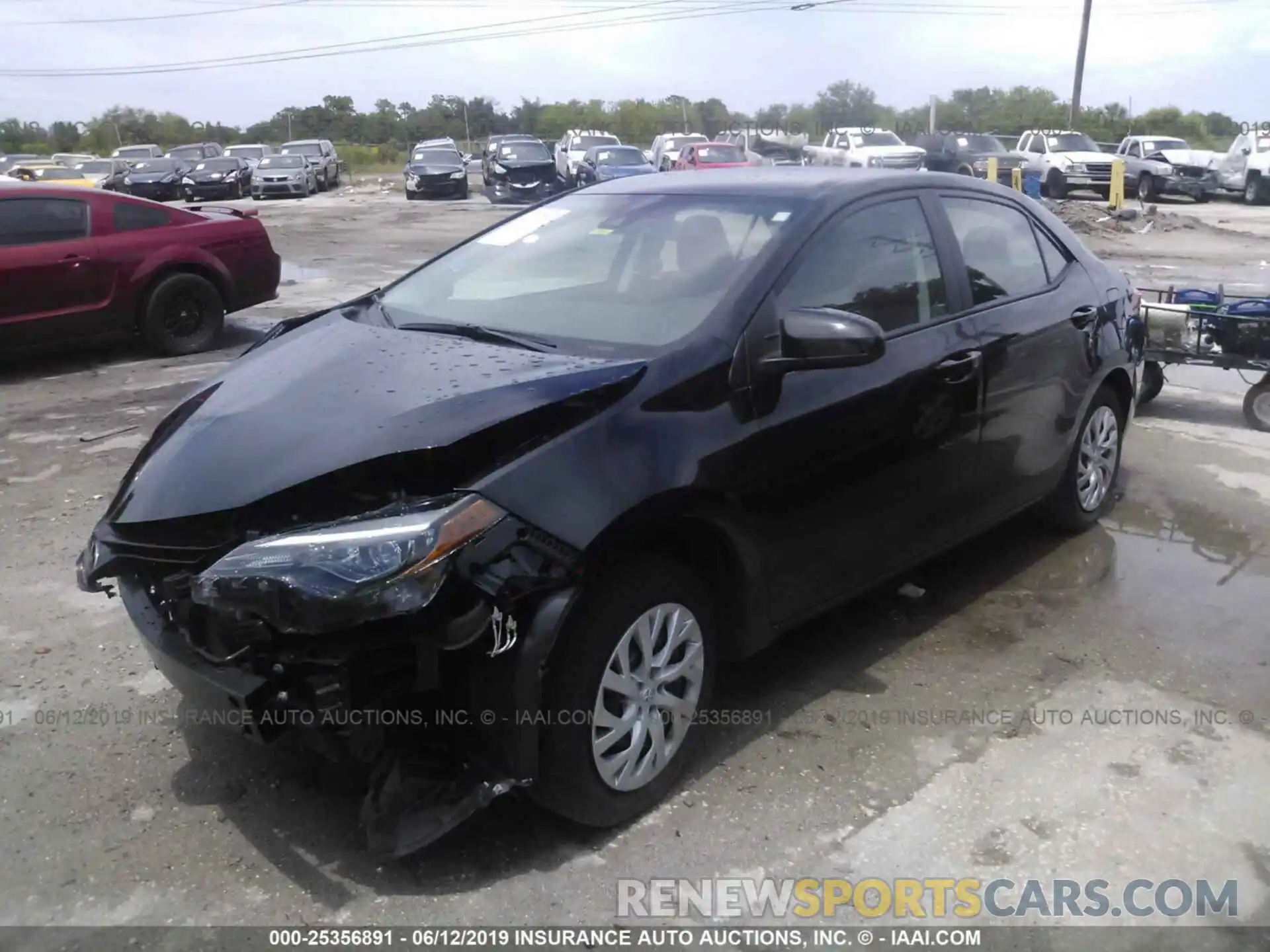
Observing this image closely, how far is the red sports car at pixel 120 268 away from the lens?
28.5 ft

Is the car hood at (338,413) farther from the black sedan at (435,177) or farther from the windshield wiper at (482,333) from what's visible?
the black sedan at (435,177)

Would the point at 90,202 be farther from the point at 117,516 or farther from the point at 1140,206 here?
the point at 1140,206

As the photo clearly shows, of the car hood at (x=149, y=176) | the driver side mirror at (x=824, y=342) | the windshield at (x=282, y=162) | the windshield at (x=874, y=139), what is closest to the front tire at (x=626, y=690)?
the driver side mirror at (x=824, y=342)

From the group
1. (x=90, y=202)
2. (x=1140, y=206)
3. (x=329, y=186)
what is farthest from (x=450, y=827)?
(x=329, y=186)

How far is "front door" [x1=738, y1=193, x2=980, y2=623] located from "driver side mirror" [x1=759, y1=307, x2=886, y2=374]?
73 mm

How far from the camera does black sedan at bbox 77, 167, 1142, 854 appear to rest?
2719 mm

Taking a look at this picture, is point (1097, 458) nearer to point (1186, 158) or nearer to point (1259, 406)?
point (1259, 406)

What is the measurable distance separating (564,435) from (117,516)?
4.15ft

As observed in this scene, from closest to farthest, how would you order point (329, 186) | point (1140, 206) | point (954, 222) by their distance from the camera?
point (954, 222) < point (1140, 206) < point (329, 186)

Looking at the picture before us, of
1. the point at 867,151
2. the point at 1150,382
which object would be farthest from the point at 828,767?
the point at 867,151

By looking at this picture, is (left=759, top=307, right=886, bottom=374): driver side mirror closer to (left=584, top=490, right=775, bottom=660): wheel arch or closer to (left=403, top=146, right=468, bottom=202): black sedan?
(left=584, top=490, right=775, bottom=660): wheel arch

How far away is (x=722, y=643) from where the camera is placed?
3529 mm

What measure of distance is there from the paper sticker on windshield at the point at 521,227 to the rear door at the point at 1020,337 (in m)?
1.51

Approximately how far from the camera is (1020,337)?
4.54m
